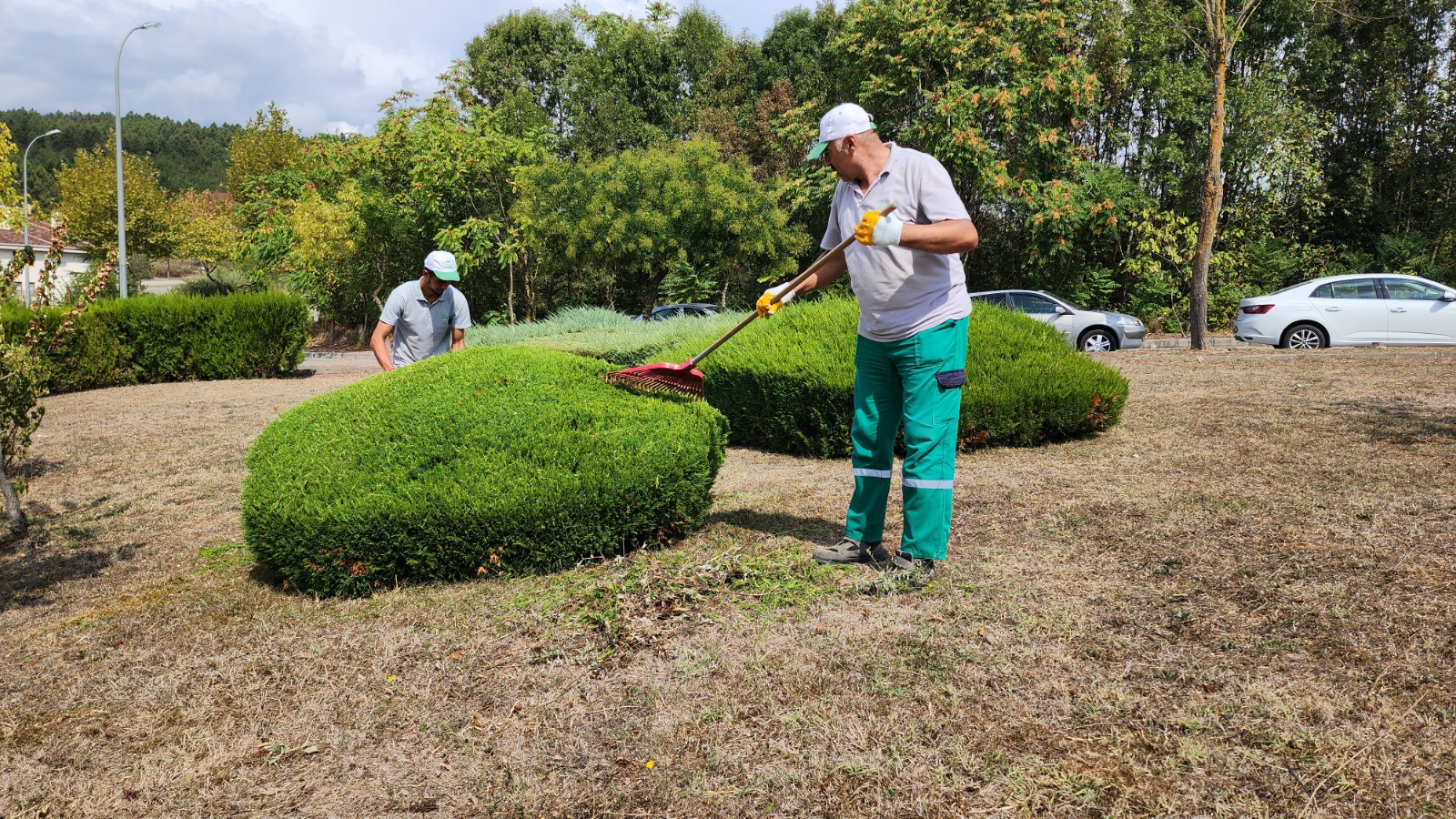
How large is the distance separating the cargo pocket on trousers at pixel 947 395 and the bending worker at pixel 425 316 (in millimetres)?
3439

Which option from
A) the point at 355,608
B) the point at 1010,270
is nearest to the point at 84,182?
the point at 1010,270

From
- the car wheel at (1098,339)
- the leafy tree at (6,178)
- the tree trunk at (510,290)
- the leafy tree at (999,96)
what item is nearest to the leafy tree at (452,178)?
the tree trunk at (510,290)

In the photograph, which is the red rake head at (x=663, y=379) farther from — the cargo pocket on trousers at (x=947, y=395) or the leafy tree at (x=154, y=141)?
the leafy tree at (x=154, y=141)

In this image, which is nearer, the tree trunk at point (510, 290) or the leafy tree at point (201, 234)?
the tree trunk at point (510, 290)

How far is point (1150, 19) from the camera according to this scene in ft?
65.2

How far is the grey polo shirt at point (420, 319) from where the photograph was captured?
617cm

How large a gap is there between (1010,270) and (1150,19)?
22.2ft

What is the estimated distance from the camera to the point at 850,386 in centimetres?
657

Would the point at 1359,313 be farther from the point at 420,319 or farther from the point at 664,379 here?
the point at 420,319

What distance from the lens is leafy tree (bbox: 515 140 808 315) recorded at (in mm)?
19594

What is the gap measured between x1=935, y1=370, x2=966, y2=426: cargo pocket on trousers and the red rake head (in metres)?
1.24

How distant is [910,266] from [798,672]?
5.21ft

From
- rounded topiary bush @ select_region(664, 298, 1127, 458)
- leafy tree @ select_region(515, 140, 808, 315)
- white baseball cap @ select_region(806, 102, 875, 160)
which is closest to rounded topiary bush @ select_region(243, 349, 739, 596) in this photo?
white baseball cap @ select_region(806, 102, 875, 160)

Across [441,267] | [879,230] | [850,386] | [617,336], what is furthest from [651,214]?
[879,230]
